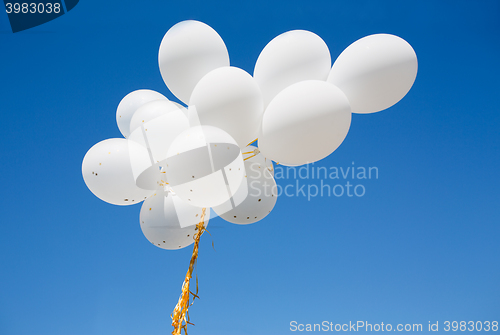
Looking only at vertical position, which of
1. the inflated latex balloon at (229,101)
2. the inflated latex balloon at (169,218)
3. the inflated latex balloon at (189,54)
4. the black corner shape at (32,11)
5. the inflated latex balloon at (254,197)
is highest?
the black corner shape at (32,11)

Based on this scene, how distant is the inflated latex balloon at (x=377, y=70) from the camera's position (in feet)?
3.48

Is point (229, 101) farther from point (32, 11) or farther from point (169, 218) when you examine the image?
point (32, 11)

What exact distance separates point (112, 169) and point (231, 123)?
44 cm

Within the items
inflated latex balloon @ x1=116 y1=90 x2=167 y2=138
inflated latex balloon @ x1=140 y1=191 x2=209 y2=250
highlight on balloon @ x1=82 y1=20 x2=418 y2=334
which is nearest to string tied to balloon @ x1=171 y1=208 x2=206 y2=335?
highlight on balloon @ x1=82 y1=20 x2=418 y2=334

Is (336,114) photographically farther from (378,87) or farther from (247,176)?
(247,176)

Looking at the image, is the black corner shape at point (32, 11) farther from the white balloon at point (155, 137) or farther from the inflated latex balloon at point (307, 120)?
the inflated latex balloon at point (307, 120)

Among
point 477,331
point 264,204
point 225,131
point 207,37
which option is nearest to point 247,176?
point 264,204

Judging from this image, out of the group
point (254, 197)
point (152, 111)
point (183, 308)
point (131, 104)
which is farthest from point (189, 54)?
point (183, 308)

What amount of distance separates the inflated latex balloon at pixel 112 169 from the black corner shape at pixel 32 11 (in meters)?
1.89

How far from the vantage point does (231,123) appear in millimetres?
1055

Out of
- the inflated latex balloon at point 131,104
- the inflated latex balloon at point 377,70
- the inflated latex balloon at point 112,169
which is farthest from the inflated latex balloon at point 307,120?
the inflated latex balloon at point 131,104

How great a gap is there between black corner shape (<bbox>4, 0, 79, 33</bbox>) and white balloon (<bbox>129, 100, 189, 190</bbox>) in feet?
6.14

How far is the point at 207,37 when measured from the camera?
1.20m

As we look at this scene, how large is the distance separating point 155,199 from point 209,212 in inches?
8.5
